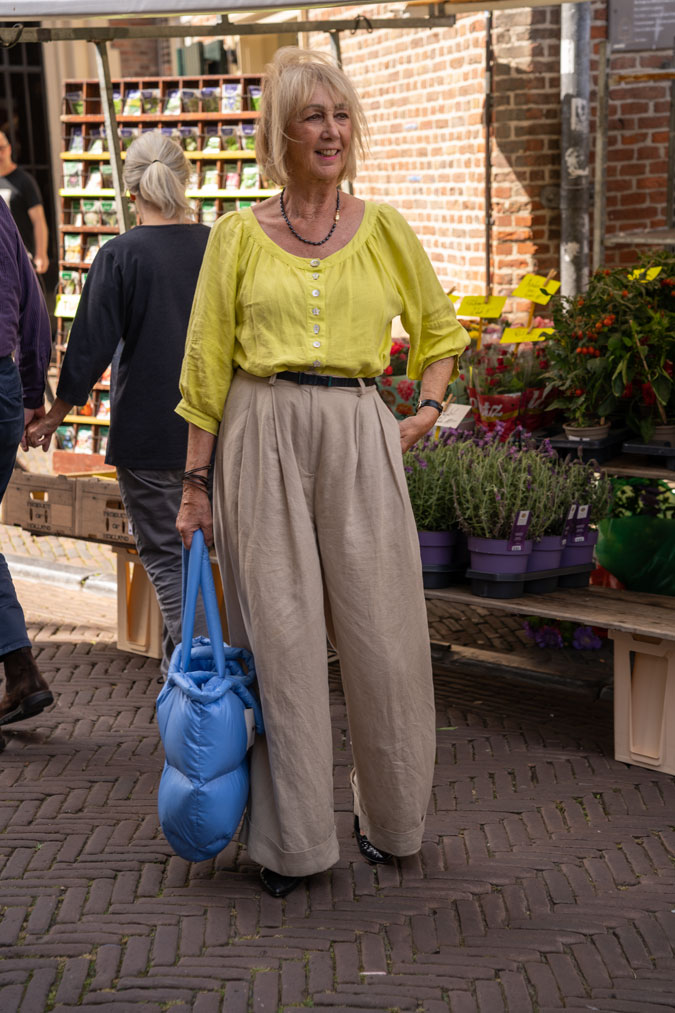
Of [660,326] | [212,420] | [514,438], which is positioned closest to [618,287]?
[660,326]

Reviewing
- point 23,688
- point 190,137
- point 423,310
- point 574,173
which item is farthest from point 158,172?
point 574,173

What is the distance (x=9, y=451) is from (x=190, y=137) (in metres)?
3.50

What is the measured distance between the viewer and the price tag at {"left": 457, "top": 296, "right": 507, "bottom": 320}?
5688 mm

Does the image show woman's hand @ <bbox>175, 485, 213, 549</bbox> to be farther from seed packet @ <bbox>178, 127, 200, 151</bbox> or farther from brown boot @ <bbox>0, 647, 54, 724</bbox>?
seed packet @ <bbox>178, 127, 200, 151</bbox>

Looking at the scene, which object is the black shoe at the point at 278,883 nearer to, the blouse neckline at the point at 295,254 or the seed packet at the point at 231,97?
the blouse neckline at the point at 295,254

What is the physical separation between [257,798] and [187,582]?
60 cm

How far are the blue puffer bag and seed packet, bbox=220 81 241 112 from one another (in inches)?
176

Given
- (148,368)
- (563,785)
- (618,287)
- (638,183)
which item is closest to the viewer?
(563,785)

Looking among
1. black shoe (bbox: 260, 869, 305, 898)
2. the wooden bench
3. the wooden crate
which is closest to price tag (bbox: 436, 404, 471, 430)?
the wooden bench

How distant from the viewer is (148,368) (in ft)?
14.4

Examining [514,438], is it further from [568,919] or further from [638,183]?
[638,183]

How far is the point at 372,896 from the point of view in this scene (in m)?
3.38

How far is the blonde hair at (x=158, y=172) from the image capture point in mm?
4305

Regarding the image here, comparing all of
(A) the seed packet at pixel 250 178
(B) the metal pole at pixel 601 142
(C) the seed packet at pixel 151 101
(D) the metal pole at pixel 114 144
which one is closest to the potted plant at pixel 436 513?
(D) the metal pole at pixel 114 144
